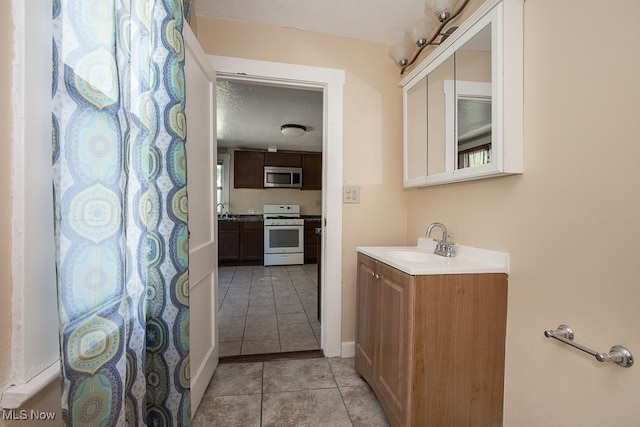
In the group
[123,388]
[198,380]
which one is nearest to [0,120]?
[123,388]

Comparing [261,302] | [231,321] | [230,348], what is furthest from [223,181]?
[230,348]

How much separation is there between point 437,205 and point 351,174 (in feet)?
1.98

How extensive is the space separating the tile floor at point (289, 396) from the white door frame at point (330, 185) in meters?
0.25

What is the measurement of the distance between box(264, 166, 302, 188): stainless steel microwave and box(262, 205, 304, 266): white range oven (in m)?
0.70

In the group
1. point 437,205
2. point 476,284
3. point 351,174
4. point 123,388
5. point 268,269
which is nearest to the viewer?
point 123,388

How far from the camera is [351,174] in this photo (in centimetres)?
182

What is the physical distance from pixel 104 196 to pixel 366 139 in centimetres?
157

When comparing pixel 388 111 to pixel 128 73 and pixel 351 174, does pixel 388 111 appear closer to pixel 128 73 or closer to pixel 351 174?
pixel 351 174

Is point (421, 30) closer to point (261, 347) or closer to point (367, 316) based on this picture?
point (367, 316)

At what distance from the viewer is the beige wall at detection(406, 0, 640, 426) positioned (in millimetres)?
707

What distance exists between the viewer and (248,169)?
5.11m

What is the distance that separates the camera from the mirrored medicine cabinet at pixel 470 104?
1006 millimetres

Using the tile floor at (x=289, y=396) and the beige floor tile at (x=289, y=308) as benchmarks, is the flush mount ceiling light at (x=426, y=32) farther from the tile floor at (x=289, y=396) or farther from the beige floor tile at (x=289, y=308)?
the beige floor tile at (x=289, y=308)

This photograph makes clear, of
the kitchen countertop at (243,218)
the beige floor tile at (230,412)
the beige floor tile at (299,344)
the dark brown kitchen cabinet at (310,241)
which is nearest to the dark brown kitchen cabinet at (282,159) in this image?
the kitchen countertop at (243,218)
